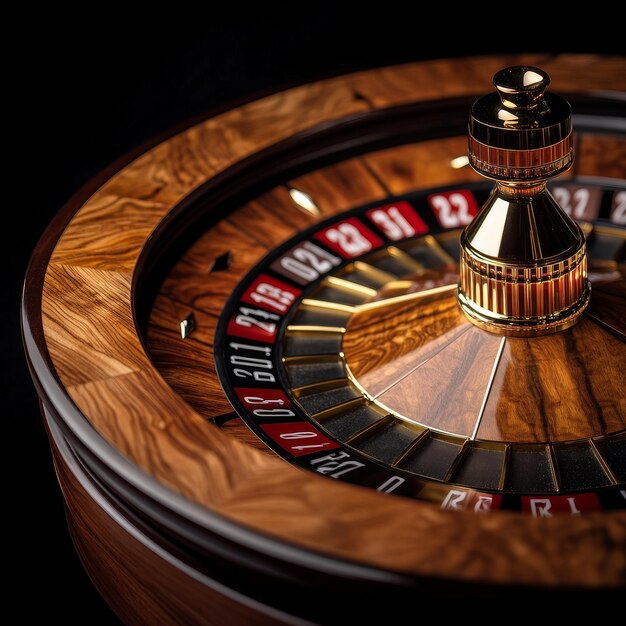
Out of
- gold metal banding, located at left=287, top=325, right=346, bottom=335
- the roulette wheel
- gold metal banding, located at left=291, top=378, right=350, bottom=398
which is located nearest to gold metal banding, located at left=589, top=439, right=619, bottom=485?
the roulette wheel

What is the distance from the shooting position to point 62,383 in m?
1.75

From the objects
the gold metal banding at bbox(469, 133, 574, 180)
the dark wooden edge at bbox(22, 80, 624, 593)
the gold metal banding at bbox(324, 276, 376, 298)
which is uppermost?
the gold metal banding at bbox(469, 133, 574, 180)

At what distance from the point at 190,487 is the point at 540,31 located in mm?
2173

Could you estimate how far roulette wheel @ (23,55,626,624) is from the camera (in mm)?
1451

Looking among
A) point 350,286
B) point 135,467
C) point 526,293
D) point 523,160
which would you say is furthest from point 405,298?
point 135,467

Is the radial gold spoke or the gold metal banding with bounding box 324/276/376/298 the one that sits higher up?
the gold metal banding with bounding box 324/276/376/298

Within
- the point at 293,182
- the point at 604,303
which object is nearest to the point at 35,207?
the point at 293,182

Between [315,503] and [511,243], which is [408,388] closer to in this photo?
[511,243]

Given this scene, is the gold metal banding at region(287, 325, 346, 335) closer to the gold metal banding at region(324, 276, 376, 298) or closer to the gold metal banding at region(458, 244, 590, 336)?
the gold metal banding at region(324, 276, 376, 298)

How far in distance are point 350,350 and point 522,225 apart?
1.20 ft

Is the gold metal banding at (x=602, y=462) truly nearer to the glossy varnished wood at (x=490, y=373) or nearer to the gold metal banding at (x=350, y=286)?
the glossy varnished wood at (x=490, y=373)

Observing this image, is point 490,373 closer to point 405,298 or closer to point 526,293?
point 526,293

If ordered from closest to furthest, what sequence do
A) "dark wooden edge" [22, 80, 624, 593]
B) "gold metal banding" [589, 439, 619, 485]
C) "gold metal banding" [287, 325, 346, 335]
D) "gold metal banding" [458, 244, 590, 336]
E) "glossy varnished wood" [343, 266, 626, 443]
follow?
"dark wooden edge" [22, 80, 624, 593]
"gold metal banding" [589, 439, 619, 485]
"glossy varnished wood" [343, 266, 626, 443]
"gold metal banding" [458, 244, 590, 336]
"gold metal banding" [287, 325, 346, 335]

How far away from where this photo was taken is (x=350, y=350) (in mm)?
2105
